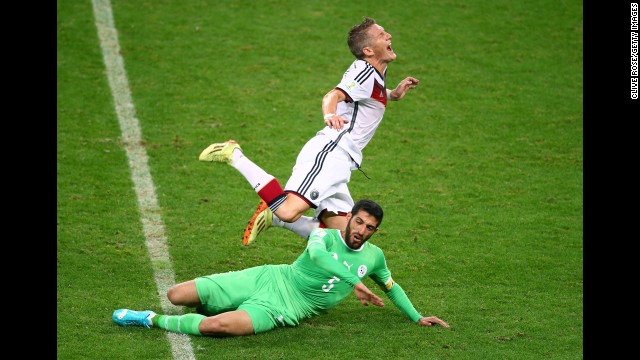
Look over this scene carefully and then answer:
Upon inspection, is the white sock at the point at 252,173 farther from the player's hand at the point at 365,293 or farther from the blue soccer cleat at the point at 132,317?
the player's hand at the point at 365,293

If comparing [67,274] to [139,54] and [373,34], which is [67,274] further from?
[139,54]

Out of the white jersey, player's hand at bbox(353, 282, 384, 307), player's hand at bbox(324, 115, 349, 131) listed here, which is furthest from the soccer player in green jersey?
the white jersey

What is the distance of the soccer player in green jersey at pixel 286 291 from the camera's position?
7539 mm

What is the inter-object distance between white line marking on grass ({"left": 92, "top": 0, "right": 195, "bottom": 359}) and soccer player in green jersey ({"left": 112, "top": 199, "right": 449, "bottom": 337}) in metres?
0.29

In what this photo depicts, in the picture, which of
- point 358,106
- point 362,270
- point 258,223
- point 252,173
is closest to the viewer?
point 362,270

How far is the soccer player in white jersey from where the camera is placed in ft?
27.4

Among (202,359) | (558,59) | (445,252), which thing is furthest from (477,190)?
(202,359)

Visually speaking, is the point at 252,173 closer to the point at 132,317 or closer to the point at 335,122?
the point at 335,122

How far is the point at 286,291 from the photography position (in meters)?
7.84

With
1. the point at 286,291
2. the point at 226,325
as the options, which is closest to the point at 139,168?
the point at 286,291

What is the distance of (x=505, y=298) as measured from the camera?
8.69 metres

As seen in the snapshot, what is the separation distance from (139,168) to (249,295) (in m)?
3.90

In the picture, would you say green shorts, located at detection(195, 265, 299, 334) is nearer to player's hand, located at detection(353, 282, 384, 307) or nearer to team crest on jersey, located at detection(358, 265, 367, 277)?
team crest on jersey, located at detection(358, 265, 367, 277)

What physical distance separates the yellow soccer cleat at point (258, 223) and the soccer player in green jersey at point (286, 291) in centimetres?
58
